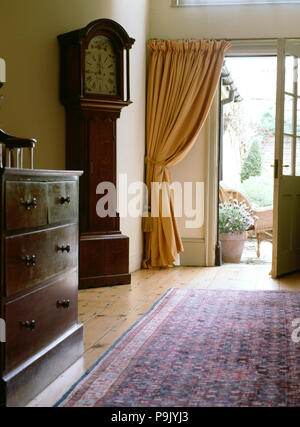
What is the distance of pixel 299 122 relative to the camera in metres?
5.30

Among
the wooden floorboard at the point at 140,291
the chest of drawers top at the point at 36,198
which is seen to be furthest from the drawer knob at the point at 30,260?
the wooden floorboard at the point at 140,291

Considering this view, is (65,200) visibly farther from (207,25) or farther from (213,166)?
(207,25)

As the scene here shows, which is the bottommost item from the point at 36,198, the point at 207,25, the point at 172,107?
the point at 36,198

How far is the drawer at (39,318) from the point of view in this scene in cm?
199

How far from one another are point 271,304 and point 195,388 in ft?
5.91

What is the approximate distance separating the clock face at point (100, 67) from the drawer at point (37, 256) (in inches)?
79.0

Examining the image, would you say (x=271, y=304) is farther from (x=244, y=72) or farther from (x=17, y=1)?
(x=244, y=72)

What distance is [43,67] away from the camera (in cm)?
406

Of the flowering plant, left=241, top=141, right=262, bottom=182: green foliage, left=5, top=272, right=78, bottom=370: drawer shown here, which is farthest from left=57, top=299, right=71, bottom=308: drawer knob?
left=241, top=141, right=262, bottom=182: green foliage

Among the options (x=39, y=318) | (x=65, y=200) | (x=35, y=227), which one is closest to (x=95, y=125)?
(x=65, y=200)

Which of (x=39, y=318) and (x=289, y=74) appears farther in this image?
(x=289, y=74)

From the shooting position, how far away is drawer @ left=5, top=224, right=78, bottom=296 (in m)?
1.98

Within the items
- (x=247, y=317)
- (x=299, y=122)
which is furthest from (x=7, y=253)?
A: (x=299, y=122)

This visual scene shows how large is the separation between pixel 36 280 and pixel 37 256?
0.10 meters
